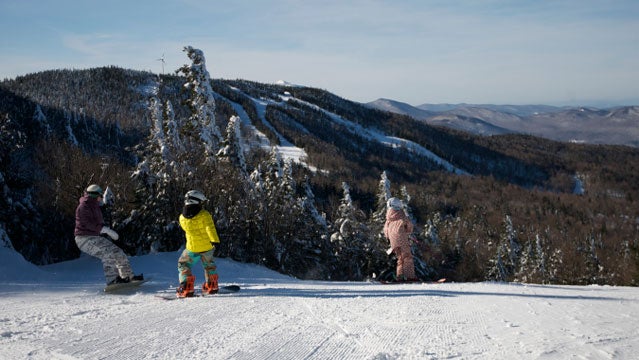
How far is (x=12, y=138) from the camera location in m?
15.9

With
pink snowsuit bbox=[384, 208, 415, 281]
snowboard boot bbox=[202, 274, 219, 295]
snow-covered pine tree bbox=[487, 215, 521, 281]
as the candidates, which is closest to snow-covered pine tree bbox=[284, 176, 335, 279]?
pink snowsuit bbox=[384, 208, 415, 281]

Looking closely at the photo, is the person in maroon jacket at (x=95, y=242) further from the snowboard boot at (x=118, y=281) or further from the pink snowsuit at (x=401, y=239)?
the pink snowsuit at (x=401, y=239)

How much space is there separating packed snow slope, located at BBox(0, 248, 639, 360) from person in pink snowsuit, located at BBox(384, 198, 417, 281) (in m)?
2.04

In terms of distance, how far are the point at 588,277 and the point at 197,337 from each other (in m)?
49.5

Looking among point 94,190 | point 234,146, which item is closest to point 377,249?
point 234,146

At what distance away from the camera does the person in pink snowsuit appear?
9.34 metres

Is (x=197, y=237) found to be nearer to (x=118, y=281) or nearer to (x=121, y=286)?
(x=121, y=286)

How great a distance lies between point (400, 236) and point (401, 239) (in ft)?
0.20

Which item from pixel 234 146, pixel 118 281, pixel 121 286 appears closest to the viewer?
pixel 121 286

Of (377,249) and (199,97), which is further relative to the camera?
(377,249)

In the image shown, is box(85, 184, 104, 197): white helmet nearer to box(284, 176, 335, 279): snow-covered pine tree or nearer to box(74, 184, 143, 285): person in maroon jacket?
box(74, 184, 143, 285): person in maroon jacket

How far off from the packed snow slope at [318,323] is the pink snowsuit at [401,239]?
2043mm

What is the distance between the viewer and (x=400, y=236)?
9344mm

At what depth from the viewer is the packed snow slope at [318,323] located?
3986mm
